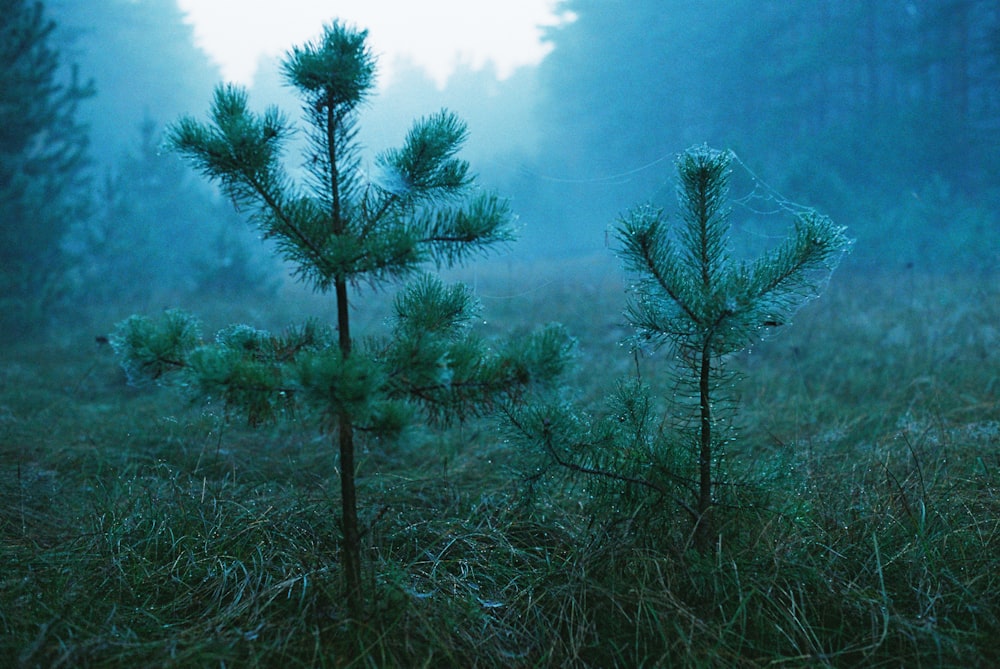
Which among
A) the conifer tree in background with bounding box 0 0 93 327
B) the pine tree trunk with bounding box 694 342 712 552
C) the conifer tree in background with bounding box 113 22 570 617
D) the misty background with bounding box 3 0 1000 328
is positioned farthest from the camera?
the misty background with bounding box 3 0 1000 328

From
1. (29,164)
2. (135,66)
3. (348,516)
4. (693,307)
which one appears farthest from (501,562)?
(135,66)

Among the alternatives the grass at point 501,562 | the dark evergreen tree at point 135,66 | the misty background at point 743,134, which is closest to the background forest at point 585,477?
the grass at point 501,562

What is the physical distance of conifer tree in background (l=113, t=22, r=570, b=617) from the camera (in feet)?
5.47

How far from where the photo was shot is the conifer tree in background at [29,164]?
28.5ft

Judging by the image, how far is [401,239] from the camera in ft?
5.54

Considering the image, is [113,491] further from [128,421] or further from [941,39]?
[941,39]

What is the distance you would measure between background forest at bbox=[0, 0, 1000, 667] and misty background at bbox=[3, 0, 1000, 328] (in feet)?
0.38

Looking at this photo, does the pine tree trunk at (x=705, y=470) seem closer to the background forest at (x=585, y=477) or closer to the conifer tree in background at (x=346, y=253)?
the background forest at (x=585, y=477)

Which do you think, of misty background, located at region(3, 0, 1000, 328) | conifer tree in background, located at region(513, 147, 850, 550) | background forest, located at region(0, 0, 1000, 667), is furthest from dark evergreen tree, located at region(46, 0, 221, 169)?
conifer tree in background, located at region(513, 147, 850, 550)

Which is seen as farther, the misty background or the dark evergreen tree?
the dark evergreen tree

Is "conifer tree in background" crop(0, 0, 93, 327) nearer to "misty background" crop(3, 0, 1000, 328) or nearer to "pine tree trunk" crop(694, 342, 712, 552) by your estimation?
"misty background" crop(3, 0, 1000, 328)

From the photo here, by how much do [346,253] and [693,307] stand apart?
1.13 meters

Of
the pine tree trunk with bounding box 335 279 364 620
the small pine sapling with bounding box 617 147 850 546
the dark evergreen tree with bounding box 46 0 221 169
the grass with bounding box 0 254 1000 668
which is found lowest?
the grass with bounding box 0 254 1000 668

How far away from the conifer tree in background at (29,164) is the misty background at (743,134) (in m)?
0.22
